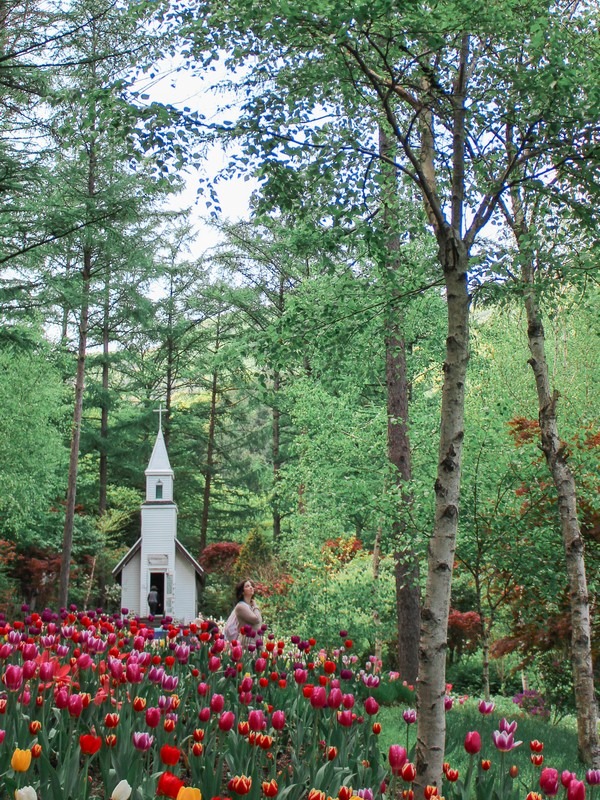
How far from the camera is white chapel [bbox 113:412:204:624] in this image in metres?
23.3

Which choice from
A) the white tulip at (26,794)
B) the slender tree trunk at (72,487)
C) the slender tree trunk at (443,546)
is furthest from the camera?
the slender tree trunk at (72,487)

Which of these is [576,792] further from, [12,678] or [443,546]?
[12,678]

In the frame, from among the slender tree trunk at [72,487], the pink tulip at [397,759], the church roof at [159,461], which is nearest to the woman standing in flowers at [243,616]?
the pink tulip at [397,759]

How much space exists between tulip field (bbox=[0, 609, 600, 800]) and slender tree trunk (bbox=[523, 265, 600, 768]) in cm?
44

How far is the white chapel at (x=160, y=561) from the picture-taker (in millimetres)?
23312

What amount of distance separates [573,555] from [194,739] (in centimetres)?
376

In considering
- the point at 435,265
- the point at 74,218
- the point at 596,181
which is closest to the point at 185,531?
the point at 74,218

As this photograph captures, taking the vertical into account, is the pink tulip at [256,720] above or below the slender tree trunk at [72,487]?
below

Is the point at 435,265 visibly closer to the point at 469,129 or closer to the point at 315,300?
the point at 315,300

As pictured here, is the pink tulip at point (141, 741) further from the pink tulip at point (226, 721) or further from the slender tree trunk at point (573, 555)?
the slender tree trunk at point (573, 555)

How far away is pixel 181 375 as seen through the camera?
26469mm

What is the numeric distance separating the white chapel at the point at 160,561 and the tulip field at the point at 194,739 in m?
18.5

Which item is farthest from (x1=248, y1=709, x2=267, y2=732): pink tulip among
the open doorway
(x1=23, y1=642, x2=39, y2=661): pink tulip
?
the open doorway

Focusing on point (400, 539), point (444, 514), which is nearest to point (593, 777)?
point (444, 514)
